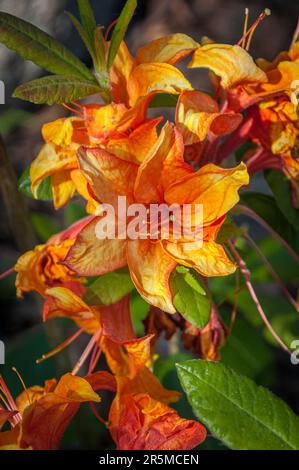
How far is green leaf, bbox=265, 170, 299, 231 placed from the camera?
3.67 feet

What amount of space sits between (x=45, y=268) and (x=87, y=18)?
0.34 meters

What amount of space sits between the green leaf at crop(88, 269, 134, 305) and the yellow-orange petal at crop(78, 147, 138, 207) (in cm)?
15

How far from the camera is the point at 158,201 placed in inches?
36.4

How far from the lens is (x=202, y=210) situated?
Answer: 2.92 ft

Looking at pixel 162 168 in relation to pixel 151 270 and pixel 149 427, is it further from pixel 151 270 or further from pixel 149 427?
pixel 149 427

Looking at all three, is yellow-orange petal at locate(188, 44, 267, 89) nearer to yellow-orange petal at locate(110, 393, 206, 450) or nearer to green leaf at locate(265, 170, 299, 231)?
green leaf at locate(265, 170, 299, 231)

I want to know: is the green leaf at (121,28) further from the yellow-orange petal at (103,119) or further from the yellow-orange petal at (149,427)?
the yellow-orange petal at (149,427)

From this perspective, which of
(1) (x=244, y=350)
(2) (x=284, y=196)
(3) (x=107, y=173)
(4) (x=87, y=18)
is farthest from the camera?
(1) (x=244, y=350)

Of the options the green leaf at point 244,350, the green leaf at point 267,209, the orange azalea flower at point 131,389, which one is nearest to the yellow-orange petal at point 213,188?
the orange azalea flower at point 131,389

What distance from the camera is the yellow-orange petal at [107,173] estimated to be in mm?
858

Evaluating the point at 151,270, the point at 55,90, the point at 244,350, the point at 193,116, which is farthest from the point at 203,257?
the point at 244,350

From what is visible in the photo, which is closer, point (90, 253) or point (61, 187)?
point (90, 253)

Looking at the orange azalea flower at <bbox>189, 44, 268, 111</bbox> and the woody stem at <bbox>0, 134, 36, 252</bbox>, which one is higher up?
the orange azalea flower at <bbox>189, 44, 268, 111</bbox>

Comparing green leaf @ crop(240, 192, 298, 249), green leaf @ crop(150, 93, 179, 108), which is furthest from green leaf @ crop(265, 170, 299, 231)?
green leaf @ crop(150, 93, 179, 108)
